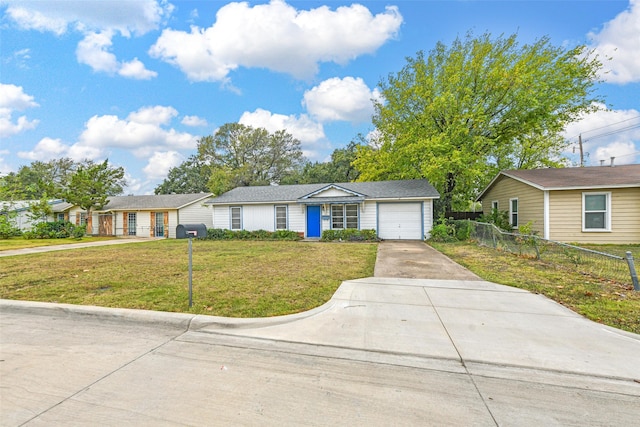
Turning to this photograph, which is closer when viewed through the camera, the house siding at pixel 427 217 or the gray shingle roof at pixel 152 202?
the house siding at pixel 427 217

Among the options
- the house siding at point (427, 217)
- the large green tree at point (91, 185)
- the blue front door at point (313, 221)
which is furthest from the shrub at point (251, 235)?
the large green tree at point (91, 185)

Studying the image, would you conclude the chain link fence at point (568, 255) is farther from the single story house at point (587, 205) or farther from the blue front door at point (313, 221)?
the blue front door at point (313, 221)

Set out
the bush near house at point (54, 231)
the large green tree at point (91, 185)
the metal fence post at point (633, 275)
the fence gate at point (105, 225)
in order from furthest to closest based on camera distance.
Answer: the fence gate at point (105, 225) < the large green tree at point (91, 185) < the bush near house at point (54, 231) < the metal fence post at point (633, 275)

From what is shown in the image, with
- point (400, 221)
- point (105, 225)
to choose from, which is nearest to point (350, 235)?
point (400, 221)

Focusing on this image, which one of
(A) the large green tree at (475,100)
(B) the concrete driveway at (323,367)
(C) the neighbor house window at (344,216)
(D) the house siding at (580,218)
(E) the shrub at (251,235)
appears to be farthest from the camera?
(E) the shrub at (251,235)

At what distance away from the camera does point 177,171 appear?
39094 millimetres

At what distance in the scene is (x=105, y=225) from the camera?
23.8 metres

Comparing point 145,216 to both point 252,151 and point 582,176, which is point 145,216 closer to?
point 252,151

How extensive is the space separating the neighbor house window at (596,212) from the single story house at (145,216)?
72.5 feet

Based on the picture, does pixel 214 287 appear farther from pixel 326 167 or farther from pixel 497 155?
pixel 326 167

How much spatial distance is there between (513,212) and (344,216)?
9.19 metres

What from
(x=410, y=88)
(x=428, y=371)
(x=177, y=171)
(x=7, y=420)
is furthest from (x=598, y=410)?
(x=177, y=171)

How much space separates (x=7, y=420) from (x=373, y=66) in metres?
21.7

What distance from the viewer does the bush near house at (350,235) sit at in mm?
15508
